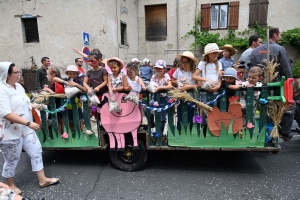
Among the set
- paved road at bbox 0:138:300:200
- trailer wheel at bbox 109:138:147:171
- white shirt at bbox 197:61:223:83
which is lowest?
paved road at bbox 0:138:300:200

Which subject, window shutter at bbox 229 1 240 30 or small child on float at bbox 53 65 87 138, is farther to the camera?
window shutter at bbox 229 1 240 30

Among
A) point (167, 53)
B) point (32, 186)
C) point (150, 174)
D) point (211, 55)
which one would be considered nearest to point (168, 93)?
point (211, 55)

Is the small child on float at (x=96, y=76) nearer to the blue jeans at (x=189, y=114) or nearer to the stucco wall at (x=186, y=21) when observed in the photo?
the blue jeans at (x=189, y=114)

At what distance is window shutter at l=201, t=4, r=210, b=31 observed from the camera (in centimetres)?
1212

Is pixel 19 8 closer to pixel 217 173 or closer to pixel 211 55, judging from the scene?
pixel 211 55

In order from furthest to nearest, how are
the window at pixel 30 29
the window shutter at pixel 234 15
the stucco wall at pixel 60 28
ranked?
the window shutter at pixel 234 15 → the window at pixel 30 29 → the stucco wall at pixel 60 28

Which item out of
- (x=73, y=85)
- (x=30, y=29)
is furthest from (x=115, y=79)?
(x=30, y=29)

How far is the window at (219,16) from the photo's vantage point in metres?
11.9

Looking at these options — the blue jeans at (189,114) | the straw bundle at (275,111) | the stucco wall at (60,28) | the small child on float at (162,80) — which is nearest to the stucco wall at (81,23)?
the stucco wall at (60,28)

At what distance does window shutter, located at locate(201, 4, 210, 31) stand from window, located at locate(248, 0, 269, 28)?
211 cm

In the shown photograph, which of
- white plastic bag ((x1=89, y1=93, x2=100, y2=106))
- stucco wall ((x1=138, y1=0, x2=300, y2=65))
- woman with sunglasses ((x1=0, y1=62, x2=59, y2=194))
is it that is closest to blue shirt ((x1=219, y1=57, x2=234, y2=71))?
white plastic bag ((x1=89, y1=93, x2=100, y2=106))

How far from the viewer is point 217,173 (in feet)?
11.3

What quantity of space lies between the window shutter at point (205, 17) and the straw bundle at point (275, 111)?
10249 millimetres

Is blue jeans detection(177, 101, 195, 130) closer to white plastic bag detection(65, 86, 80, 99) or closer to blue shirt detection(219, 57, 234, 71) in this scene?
white plastic bag detection(65, 86, 80, 99)
